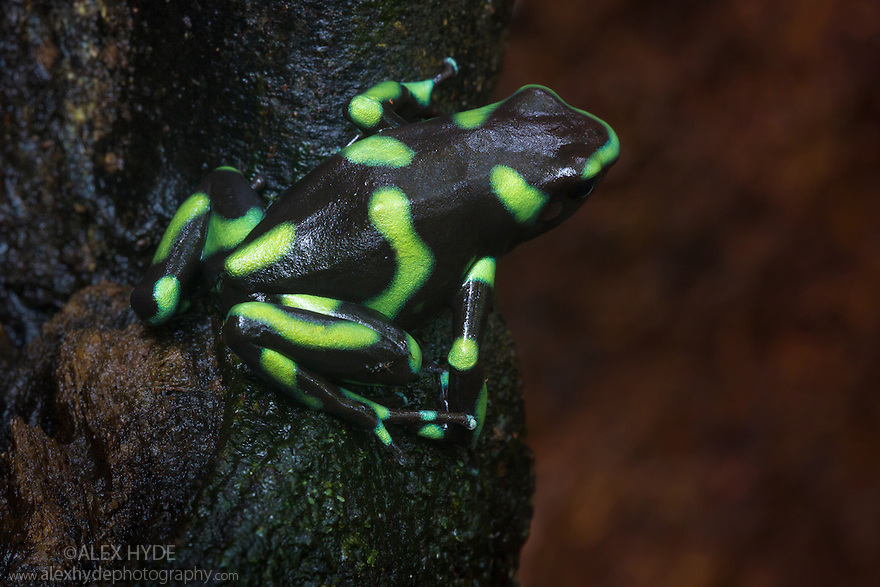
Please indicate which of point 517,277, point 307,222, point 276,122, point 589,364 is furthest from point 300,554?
point 589,364

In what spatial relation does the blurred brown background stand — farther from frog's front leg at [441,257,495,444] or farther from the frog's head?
frog's front leg at [441,257,495,444]

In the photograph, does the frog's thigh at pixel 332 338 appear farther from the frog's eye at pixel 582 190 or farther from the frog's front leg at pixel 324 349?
the frog's eye at pixel 582 190

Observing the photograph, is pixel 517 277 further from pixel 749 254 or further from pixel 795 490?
pixel 795 490

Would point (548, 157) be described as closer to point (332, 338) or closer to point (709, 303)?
point (332, 338)

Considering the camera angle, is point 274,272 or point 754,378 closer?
point 274,272

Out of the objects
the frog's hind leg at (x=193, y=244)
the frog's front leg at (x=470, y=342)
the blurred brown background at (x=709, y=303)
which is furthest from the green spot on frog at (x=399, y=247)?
the blurred brown background at (x=709, y=303)
